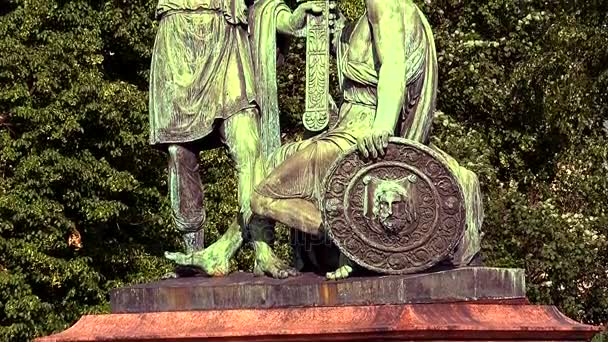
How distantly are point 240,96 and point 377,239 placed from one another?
1.59 meters

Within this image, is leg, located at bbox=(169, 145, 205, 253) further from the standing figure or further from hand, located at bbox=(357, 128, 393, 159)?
hand, located at bbox=(357, 128, 393, 159)

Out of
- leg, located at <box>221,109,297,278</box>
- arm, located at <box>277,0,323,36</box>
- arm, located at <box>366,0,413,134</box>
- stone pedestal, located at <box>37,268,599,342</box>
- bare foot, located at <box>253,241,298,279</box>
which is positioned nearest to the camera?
stone pedestal, located at <box>37,268,599,342</box>

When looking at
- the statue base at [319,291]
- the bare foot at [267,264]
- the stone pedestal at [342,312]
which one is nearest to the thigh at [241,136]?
the bare foot at [267,264]

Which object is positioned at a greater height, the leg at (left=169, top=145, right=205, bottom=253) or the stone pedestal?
the leg at (left=169, top=145, right=205, bottom=253)

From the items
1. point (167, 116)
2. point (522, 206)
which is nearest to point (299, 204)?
point (167, 116)

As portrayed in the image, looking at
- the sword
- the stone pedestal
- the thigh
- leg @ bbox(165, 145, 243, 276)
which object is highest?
the sword

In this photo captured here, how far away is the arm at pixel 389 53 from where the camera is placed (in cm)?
920

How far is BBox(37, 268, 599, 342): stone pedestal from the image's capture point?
8.47 m

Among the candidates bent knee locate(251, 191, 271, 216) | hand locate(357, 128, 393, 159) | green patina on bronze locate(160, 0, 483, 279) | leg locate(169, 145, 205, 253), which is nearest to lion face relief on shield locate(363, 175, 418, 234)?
green patina on bronze locate(160, 0, 483, 279)

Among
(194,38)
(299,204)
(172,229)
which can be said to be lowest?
(172,229)

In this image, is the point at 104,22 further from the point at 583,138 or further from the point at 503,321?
the point at 503,321

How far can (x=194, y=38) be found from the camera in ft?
32.8

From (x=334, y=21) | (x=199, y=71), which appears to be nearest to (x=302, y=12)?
(x=334, y=21)

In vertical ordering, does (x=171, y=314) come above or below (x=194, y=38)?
below
